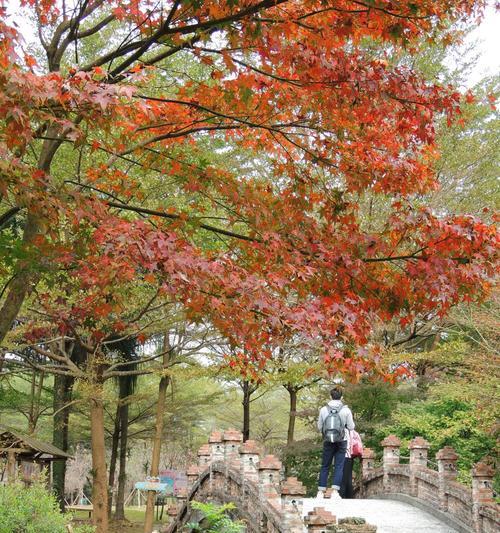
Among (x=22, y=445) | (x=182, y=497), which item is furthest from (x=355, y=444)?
(x=22, y=445)

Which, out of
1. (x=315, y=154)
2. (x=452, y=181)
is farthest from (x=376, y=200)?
(x=315, y=154)

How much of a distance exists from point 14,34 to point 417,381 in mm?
20163

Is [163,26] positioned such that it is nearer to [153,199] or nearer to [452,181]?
[153,199]

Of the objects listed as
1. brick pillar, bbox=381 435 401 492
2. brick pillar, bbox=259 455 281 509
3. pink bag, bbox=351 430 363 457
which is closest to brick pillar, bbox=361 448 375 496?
pink bag, bbox=351 430 363 457

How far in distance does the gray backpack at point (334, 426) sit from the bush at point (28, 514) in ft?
16.2

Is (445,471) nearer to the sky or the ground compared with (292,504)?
nearer to the sky

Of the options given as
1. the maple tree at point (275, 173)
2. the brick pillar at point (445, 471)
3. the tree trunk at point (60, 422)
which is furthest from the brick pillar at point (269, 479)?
the tree trunk at point (60, 422)

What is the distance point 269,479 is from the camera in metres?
12.7

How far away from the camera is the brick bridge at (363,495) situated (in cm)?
1093

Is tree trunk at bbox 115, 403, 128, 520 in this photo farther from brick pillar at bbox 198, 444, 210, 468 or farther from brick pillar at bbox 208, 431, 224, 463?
brick pillar at bbox 208, 431, 224, 463

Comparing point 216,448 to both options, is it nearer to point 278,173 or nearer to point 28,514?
point 28,514

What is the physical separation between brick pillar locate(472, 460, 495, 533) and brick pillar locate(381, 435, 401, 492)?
4.89m

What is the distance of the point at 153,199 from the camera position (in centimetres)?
1572

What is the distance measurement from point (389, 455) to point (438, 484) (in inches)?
118
